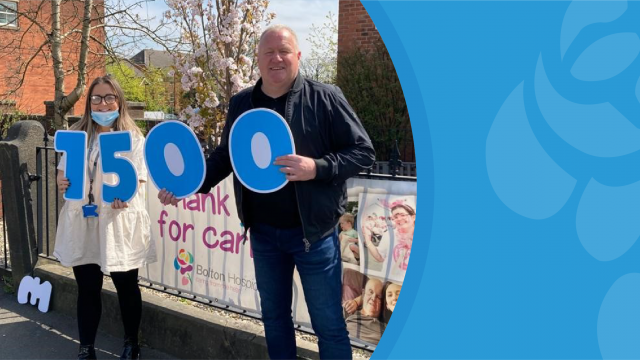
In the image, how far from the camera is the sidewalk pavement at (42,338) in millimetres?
3979

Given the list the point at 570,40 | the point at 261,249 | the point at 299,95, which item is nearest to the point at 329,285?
the point at 261,249

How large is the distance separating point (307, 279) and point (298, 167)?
0.57m

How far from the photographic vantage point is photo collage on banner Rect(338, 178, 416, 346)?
315cm

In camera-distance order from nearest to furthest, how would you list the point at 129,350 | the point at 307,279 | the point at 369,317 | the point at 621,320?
the point at 621,320
the point at 307,279
the point at 369,317
the point at 129,350

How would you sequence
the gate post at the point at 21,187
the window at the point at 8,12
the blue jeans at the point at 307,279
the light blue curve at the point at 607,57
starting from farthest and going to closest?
the window at the point at 8,12, the gate post at the point at 21,187, the blue jeans at the point at 307,279, the light blue curve at the point at 607,57

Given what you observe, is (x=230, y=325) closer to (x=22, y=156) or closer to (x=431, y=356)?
(x=431, y=356)

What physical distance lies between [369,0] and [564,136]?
885 mm

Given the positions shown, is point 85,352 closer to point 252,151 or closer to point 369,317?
point 369,317

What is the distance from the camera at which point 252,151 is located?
260cm

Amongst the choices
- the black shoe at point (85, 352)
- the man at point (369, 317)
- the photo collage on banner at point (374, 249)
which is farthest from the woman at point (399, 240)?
the black shoe at point (85, 352)

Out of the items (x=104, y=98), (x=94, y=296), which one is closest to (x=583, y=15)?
(x=104, y=98)
